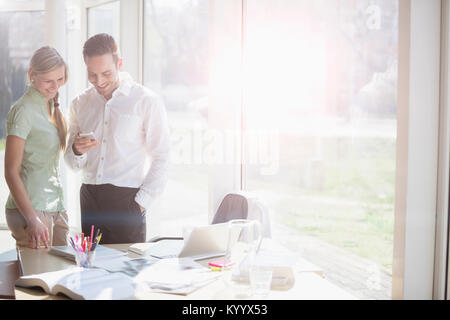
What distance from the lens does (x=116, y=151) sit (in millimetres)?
2865

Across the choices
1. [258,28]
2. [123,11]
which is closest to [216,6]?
[258,28]

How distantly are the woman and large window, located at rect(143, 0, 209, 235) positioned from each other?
5.28 feet

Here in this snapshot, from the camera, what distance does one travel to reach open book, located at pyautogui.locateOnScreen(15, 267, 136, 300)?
1.60m

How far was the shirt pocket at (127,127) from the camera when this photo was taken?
9.46ft

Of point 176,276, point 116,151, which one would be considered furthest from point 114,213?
point 176,276

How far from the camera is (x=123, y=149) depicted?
2.89 meters

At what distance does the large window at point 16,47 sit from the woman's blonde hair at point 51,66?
3.42 metres

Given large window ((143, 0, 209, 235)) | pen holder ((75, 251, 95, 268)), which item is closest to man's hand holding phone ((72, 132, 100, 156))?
pen holder ((75, 251, 95, 268))

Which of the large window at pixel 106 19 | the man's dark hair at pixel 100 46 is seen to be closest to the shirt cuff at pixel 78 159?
the man's dark hair at pixel 100 46

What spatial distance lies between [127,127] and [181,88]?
185cm

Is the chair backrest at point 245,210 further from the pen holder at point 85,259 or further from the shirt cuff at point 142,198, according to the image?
the pen holder at point 85,259

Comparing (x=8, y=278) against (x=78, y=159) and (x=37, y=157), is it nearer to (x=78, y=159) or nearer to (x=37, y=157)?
(x=37, y=157)

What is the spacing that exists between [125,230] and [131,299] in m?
1.30

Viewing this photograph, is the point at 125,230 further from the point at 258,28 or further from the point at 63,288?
the point at 258,28
